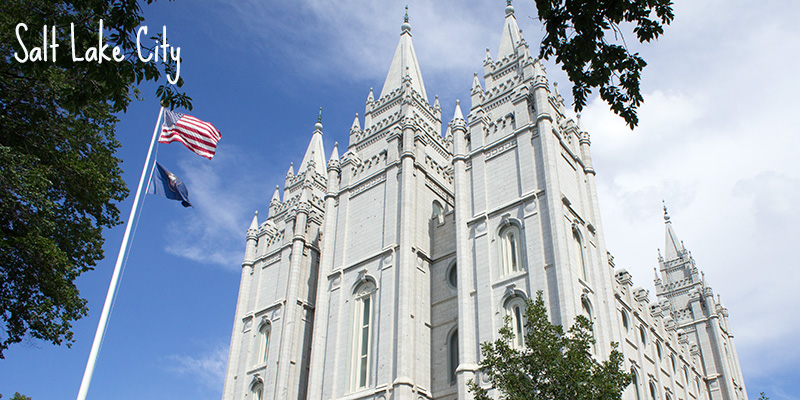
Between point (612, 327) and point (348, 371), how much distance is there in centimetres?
1152

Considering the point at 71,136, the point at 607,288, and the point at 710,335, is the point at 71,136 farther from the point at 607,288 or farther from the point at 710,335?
the point at 710,335

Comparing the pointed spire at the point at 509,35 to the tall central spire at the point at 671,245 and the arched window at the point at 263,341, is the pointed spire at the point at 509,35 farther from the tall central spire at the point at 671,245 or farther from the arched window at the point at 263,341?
the tall central spire at the point at 671,245

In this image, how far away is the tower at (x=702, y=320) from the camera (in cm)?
4894

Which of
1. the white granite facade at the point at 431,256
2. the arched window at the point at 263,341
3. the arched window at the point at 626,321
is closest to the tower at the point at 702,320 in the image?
the white granite facade at the point at 431,256

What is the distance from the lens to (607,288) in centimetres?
2736

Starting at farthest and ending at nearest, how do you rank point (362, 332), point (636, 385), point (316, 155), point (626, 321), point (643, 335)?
point (316, 155)
point (643, 335)
point (626, 321)
point (636, 385)
point (362, 332)

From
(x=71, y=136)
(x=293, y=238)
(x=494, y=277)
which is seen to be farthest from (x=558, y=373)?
(x=293, y=238)

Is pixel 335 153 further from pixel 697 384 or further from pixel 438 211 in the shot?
pixel 697 384

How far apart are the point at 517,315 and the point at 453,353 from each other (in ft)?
12.7

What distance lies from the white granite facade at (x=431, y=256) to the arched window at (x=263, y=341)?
8 cm

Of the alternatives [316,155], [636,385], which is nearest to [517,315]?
[636,385]

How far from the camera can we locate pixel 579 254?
27312mm

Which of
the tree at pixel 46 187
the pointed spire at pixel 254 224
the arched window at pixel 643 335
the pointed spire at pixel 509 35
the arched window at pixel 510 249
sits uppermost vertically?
the pointed spire at pixel 509 35

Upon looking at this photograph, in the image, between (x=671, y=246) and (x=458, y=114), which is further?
(x=671, y=246)
